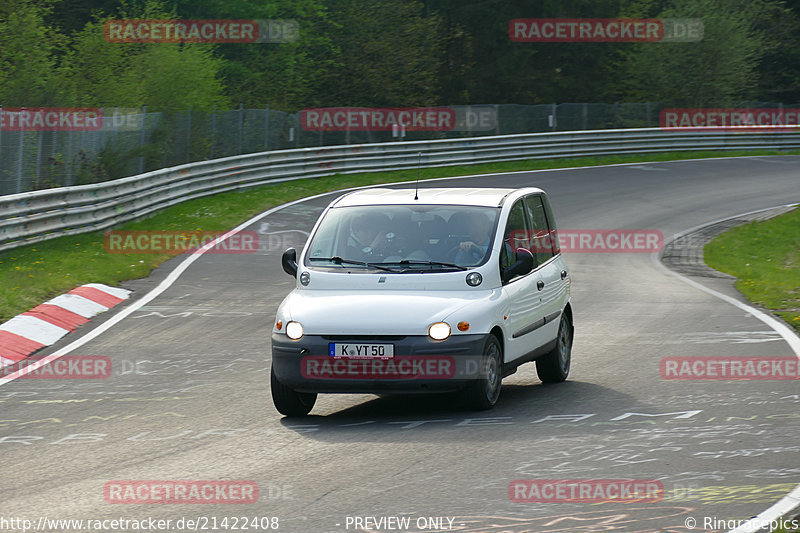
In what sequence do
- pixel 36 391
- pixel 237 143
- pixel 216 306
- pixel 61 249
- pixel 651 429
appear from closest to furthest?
pixel 651 429
pixel 36 391
pixel 216 306
pixel 61 249
pixel 237 143

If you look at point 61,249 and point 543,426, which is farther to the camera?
point 61,249

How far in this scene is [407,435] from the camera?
28.4 ft

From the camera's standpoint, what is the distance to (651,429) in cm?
877

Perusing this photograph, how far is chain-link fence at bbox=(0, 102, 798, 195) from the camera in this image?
893 inches

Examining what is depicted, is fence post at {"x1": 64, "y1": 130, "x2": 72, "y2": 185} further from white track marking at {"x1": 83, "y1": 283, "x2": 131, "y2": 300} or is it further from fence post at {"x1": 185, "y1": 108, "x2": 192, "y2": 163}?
fence post at {"x1": 185, "y1": 108, "x2": 192, "y2": 163}

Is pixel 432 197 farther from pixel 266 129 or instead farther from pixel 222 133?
pixel 266 129

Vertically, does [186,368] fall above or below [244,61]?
below

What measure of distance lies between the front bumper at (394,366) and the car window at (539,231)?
2.02 m

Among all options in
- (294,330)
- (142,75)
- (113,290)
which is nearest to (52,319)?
(113,290)

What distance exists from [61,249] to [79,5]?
137ft

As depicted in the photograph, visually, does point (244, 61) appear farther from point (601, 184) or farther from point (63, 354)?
point (63, 354)

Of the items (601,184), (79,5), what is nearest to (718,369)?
(601,184)

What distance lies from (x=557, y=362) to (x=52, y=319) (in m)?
6.75

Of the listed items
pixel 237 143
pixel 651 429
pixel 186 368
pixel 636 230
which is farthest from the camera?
pixel 237 143
